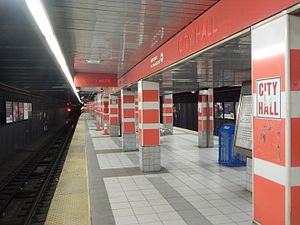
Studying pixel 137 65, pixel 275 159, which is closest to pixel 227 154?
pixel 137 65

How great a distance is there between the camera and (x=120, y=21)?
15.0 ft

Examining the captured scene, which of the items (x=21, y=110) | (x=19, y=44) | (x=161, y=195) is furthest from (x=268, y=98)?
(x=21, y=110)

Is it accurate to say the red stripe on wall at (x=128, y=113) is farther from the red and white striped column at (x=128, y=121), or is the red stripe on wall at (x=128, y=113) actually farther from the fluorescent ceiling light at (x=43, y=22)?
the fluorescent ceiling light at (x=43, y=22)

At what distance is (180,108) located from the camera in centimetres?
2359

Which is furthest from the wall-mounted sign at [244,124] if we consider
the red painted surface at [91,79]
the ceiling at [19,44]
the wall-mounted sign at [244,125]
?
the red painted surface at [91,79]

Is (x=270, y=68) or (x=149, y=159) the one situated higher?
(x=270, y=68)

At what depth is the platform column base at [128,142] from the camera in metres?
12.9

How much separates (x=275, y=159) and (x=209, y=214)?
3050 millimetres

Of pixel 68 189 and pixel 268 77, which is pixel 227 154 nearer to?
pixel 68 189

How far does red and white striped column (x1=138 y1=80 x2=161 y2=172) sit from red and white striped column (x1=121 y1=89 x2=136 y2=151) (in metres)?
4.00

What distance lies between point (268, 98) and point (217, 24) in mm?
1325

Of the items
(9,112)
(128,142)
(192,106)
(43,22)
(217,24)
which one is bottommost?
(128,142)

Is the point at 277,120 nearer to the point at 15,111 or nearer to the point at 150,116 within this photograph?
the point at 150,116

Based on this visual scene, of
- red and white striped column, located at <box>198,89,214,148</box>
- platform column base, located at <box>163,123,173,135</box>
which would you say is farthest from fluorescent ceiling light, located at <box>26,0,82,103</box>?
platform column base, located at <box>163,123,173,135</box>
